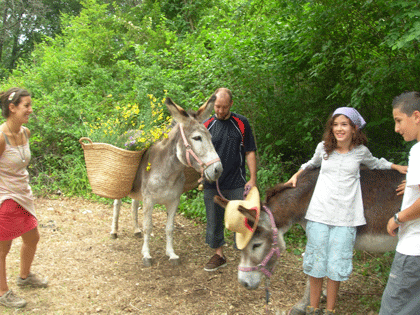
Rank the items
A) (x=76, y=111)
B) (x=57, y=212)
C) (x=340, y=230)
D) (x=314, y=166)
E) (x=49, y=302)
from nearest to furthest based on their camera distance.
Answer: (x=340, y=230) → (x=314, y=166) → (x=49, y=302) → (x=57, y=212) → (x=76, y=111)

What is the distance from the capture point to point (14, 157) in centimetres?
290

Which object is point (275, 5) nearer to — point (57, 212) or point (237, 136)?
point (237, 136)

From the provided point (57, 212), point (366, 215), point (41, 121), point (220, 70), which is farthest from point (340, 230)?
point (41, 121)

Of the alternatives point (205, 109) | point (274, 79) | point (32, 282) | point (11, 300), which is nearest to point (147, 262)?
point (32, 282)

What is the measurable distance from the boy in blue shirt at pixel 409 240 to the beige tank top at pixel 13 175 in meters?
2.99

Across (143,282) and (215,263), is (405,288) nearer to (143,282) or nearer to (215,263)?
(215,263)

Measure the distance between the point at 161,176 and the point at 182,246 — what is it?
133cm

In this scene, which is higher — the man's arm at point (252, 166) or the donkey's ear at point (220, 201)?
the man's arm at point (252, 166)

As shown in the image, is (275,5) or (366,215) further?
(275,5)

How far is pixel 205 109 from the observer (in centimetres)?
349

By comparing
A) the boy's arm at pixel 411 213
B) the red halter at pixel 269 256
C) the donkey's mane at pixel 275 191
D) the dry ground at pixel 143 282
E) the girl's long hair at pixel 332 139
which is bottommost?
the dry ground at pixel 143 282

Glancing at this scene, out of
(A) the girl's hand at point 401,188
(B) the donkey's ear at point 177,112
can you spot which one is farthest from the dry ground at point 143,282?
(B) the donkey's ear at point 177,112

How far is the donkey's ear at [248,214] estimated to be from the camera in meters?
2.32

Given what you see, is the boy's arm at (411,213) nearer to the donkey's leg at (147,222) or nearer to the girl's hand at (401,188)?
the girl's hand at (401,188)
